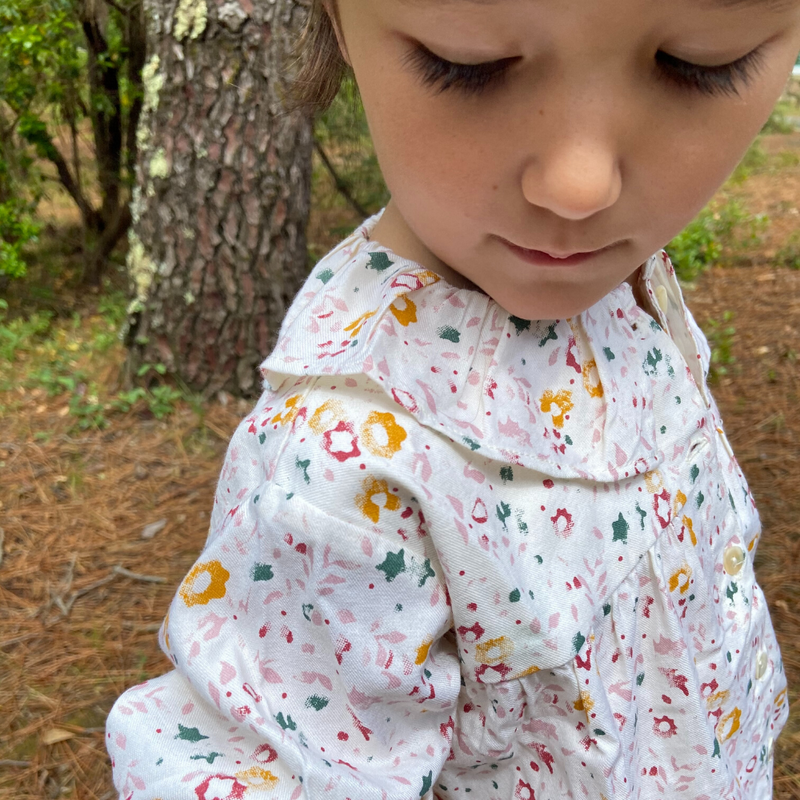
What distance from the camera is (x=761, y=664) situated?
102cm

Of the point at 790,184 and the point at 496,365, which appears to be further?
the point at 790,184

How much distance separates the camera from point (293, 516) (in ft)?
2.08

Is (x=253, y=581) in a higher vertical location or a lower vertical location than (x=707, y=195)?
lower

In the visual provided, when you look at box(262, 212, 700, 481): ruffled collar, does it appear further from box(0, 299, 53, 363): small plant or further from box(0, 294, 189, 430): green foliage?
box(0, 299, 53, 363): small plant

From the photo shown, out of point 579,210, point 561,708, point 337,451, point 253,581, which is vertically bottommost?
point 561,708

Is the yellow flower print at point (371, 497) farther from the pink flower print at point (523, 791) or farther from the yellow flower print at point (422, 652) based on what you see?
the pink flower print at point (523, 791)

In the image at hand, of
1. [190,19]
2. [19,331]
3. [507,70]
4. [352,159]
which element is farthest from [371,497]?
[19,331]

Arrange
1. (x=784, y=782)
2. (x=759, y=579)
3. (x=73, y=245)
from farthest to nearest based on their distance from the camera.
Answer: (x=73, y=245), (x=759, y=579), (x=784, y=782)

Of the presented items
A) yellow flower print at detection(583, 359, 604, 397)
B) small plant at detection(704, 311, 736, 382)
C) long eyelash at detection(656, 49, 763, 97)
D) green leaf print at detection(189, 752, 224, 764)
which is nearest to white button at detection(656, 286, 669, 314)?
yellow flower print at detection(583, 359, 604, 397)

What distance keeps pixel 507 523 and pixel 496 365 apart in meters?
0.17

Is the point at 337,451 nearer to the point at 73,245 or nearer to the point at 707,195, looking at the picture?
the point at 707,195

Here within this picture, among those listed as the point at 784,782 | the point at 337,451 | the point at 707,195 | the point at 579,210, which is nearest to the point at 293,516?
the point at 337,451

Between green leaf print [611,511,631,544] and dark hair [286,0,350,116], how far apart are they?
0.62m

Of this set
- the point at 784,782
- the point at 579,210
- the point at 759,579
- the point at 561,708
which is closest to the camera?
the point at 579,210
